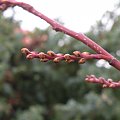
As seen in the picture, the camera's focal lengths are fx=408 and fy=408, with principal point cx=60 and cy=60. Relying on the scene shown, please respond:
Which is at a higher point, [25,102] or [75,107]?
[25,102]

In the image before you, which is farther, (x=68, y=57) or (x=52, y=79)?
(x=52, y=79)

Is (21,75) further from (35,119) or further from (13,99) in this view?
(35,119)

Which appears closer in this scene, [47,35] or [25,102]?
[25,102]

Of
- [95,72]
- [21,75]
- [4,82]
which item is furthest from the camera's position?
[21,75]

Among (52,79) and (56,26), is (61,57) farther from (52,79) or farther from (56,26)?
(52,79)

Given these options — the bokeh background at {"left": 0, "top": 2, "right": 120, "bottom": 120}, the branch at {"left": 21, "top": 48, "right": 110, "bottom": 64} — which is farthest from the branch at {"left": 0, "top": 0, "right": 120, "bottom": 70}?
the bokeh background at {"left": 0, "top": 2, "right": 120, "bottom": 120}

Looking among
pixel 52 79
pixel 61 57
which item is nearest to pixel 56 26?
pixel 61 57

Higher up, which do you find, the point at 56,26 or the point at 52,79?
the point at 52,79

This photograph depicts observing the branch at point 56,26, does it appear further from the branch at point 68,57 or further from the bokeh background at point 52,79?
the bokeh background at point 52,79

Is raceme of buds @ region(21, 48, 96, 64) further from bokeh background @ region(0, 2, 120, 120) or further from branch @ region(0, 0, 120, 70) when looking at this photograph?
bokeh background @ region(0, 2, 120, 120)

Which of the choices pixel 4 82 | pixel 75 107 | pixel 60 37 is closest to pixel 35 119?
pixel 75 107
